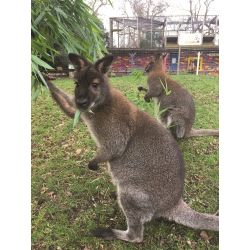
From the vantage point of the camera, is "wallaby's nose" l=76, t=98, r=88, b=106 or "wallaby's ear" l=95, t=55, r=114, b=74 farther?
"wallaby's ear" l=95, t=55, r=114, b=74

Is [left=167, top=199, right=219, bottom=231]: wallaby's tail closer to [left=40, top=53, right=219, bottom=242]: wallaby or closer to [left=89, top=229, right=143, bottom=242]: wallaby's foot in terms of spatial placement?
[left=40, top=53, right=219, bottom=242]: wallaby

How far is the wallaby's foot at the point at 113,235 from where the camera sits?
2.21 meters

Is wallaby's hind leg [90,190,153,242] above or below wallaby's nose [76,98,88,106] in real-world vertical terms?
below

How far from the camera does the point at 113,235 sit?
2.27m

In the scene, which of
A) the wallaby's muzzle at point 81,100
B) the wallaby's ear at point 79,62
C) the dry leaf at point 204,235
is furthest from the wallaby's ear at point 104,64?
the dry leaf at point 204,235

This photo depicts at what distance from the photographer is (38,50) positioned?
165 cm

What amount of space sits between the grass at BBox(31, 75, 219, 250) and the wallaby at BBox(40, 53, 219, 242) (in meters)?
0.26

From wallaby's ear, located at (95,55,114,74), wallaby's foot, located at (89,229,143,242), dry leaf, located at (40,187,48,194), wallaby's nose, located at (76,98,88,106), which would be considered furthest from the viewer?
dry leaf, located at (40,187,48,194)

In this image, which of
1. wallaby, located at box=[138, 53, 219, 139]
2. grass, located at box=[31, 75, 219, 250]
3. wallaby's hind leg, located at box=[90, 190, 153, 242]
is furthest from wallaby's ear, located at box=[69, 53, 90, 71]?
wallaby, located at box=[138, 53, 219, 139]

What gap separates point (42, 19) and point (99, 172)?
8.45 ft

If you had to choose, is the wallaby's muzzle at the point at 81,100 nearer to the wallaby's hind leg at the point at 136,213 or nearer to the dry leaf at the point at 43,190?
the wallaby's hind leg at the point at 136,213

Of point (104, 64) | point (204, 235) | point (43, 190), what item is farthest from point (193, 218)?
point (43, 190)

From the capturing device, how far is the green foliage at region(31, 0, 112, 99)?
5.50ft

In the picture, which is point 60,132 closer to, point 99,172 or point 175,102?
point 99,172
